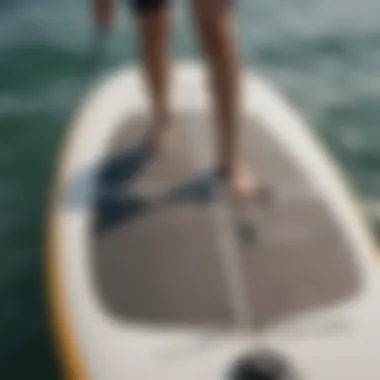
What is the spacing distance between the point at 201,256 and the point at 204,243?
5cm

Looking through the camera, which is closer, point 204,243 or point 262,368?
point 262,368

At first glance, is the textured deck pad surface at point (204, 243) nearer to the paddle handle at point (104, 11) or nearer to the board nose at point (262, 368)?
the board nose at point (262, 368)

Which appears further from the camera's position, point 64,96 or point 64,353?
point 64,96

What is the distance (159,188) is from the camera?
250cm

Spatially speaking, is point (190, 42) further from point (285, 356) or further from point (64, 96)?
point (285, 356)

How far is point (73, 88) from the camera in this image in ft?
12.3

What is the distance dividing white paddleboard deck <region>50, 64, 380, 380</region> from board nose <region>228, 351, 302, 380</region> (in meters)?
0.03

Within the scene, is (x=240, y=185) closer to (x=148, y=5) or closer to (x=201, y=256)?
(x=201, y=256)

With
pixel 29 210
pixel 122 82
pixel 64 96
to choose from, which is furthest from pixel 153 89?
pixel 64 96

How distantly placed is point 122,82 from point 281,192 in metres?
0.81

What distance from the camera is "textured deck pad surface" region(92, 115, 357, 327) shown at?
7.00 ft

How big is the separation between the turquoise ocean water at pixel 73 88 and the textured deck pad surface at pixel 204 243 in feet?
1.28

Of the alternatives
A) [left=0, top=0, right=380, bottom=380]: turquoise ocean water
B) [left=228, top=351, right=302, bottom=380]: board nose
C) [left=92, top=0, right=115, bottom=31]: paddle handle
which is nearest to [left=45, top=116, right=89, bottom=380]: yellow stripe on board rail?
[left=0, top=0, right=380, bottom=380]: turquoise ocean water

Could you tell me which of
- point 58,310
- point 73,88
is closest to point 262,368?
point 58,310
